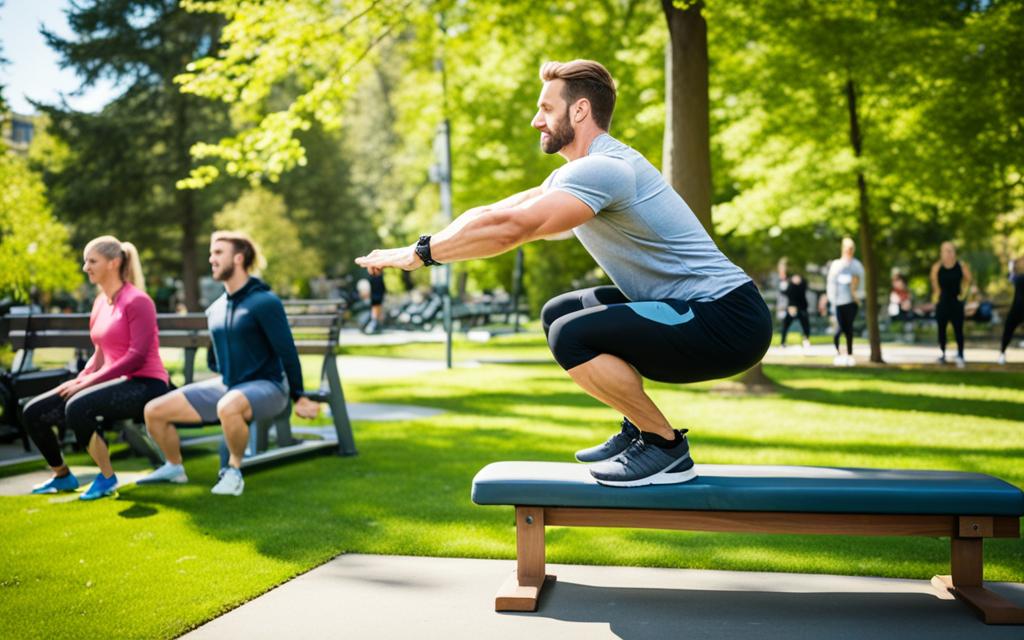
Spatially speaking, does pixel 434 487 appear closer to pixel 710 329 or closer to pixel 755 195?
A: pixel 710 329

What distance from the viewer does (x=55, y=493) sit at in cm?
687

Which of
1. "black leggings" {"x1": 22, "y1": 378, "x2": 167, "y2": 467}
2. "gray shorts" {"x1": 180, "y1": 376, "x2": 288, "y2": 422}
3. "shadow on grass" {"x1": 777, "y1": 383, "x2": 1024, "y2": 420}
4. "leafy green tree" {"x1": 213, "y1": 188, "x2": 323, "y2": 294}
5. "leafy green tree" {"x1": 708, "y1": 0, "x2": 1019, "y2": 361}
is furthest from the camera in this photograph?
"leafy green tree" {"x1": 213, "y1": 188, "x2": 323, "y2": 294}

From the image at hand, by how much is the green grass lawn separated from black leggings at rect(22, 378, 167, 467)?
0.46 m

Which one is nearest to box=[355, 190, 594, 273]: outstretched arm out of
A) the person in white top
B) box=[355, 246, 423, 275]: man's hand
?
box=[355, 246, 423, 275]: man's hand

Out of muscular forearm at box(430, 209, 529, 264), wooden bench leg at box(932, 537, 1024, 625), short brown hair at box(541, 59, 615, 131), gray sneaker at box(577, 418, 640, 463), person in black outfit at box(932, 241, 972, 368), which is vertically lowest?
wooden bench leg at box(932, 537, 1024, 625)

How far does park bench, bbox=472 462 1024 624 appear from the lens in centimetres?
387

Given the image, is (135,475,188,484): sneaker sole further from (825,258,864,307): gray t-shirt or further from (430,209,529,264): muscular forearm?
(825,258,864,307): gray t-shirt

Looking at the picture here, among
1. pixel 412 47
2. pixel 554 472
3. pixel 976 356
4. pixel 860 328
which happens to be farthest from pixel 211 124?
pixel 554 472

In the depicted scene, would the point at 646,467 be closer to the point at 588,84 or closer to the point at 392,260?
the point at 392,260

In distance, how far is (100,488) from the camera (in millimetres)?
6645

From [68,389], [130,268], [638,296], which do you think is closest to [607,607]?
[638,296]

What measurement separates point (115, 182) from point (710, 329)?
3544 centimetres

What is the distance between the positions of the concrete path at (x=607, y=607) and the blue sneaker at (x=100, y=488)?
267 cm

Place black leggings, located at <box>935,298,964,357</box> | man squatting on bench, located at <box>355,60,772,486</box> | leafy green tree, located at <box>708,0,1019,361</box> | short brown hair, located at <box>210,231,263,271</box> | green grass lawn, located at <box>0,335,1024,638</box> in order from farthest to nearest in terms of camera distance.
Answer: black leggings, located at <box>935,298,964,357</box>
leafy green tree, located at <box>708,0,1019,361</box>
short brown hair, located at <box>210,231,263,271</box>
green grass lawn, located at <box>0,335,1024,638</box>
man squatting on bench, located at <box>355,60,772,486</box>
